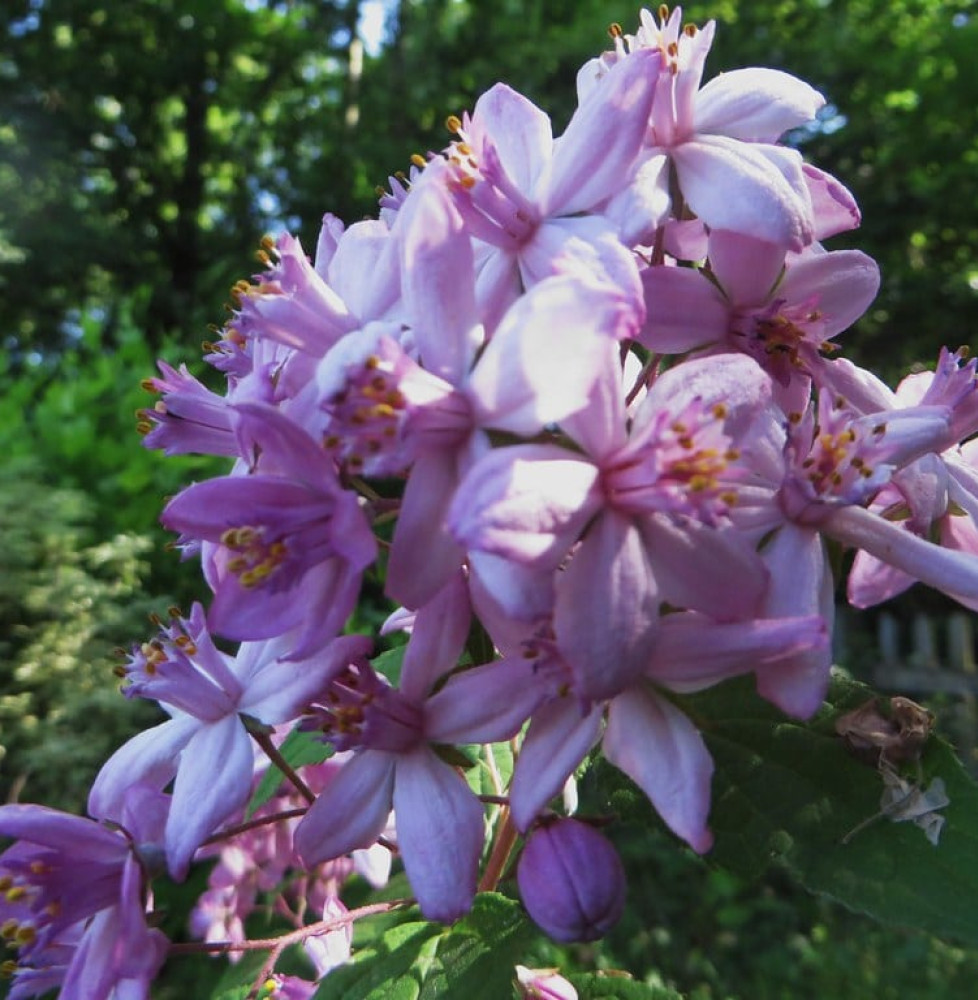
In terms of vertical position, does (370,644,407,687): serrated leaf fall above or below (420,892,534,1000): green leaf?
above

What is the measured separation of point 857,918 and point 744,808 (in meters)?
4.48

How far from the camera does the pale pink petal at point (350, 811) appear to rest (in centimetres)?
82

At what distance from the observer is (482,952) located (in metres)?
0.93

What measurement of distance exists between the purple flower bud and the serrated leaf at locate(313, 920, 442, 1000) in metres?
0.21

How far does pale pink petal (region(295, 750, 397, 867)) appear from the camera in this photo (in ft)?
2.69

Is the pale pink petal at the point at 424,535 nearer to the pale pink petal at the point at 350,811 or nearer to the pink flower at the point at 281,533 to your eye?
the pink flower at the point at 281,533

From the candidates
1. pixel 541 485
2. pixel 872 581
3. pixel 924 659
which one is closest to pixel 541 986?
pixel 872 581

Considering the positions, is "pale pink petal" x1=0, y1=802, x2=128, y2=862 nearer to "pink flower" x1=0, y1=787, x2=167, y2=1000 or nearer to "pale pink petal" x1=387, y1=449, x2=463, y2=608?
"pink flower" x1=0, y1=787, x2=167, y2=1000

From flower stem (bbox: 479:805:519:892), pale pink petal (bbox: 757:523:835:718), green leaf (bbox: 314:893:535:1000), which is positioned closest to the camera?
pale pink petal (bbox: 757:523:835:718)

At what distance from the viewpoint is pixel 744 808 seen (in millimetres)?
834

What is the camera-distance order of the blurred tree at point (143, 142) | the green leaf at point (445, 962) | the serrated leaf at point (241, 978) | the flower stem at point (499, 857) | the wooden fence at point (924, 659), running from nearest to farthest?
the green leaf at point (445, 962) → the flower stem at point (499, 857) → the serrated leaf at point (241, 978) → the wooden fence at point (924, 659) → the blurred tree at point (143, 142)

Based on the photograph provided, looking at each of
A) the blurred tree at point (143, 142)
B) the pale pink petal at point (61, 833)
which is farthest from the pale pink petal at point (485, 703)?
the blurred tree at point (143, 142)

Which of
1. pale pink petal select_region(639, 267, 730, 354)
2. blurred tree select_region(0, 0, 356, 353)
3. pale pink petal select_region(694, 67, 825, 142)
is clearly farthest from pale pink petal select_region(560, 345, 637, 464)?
blurred tree select_region(0, 0, 356, 353)

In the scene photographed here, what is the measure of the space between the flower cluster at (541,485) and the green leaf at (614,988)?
15.7 inches
